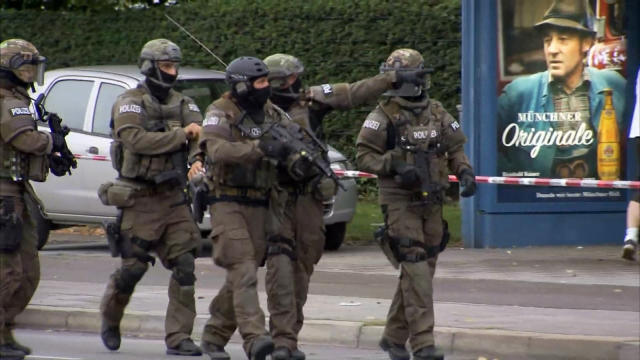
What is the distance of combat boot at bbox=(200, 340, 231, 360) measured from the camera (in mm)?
8602

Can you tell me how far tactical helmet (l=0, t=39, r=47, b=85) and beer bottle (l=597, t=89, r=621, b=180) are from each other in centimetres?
695

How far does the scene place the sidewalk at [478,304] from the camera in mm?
9172

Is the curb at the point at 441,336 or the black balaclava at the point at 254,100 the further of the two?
the curb at the point at 441,336

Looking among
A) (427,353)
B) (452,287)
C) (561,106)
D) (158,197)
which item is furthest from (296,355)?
(561,106)

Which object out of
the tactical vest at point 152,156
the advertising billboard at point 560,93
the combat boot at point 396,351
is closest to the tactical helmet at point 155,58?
the tactical vest at point 152,156

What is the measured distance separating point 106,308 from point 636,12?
23.8 ft

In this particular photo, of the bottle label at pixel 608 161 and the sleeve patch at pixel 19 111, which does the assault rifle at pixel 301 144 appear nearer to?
the sleeve patch at pixel 19 111

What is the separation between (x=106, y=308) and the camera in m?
9.14

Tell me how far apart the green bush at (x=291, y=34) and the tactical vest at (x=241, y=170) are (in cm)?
841

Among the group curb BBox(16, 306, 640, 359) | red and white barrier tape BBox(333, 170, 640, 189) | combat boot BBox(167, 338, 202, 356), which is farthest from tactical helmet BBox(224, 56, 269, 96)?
red and white barrier tape BBox(333, 170, 640, 189)

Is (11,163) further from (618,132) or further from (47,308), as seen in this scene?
(618,132)

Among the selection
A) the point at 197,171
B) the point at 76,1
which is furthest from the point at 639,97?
the point at 76,1

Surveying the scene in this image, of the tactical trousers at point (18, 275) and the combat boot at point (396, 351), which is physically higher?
the tactical trousers at point (18, 275)

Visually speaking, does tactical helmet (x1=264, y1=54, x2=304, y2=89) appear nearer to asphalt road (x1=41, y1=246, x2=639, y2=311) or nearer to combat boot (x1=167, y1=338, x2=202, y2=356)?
combat boot (x1=167, y1=338, x2=202, y2=356)
